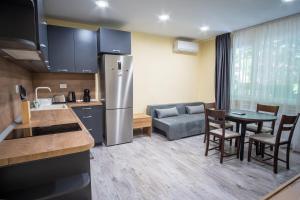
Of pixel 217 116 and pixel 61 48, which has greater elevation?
pixel 61 48

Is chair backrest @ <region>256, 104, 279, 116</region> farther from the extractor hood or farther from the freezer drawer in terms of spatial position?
the extractor hood

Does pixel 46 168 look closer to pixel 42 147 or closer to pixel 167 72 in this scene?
pixel 42 147

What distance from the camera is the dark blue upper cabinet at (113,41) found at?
3.36 m

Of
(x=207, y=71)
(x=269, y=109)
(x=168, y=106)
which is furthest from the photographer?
(x=207, y=71)

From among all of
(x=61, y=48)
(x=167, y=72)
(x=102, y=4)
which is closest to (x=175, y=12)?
(x=102, y=4)

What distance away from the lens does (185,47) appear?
4.79 m

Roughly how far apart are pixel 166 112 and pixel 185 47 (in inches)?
74.3

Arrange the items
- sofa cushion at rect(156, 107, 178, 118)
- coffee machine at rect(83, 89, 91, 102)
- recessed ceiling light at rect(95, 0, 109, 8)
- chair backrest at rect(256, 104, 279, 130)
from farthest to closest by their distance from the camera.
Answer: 1. sofa cushion at rect(156, 107, 178, 118)
2. coffee machine at rect(83, 89, 91, 102)
3. chair backrest at rect(256, 104, 279, 130)
4. recessed ceiling light at rect(95, 0, 109, 8)

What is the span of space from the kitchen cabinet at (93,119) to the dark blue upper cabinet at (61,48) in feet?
2.72

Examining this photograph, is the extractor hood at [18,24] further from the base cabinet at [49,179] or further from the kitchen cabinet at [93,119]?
the kitchen cabinet at [93,119]

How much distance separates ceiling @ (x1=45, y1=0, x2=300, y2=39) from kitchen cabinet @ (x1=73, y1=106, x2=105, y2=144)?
171cm

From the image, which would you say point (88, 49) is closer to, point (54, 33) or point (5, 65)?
point (54, 33)

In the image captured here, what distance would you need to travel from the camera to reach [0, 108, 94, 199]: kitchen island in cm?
99

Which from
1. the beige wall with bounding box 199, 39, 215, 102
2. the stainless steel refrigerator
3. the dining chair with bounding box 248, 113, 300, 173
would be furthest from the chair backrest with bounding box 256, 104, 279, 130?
the stainless steel refrigerator
